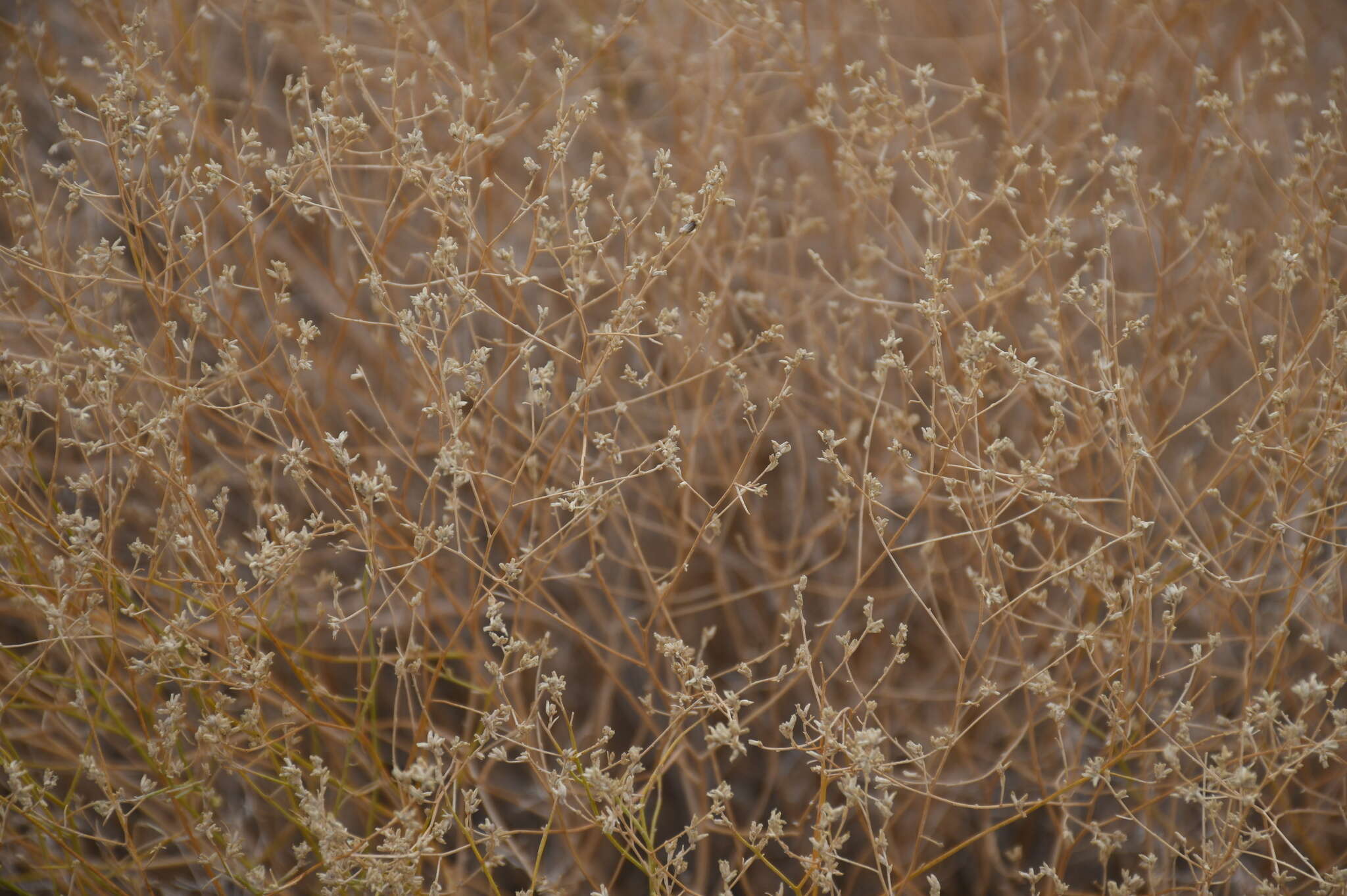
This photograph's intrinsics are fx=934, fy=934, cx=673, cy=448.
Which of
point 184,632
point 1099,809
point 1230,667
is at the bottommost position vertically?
point 1099,809

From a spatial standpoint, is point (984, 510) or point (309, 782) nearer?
point (984, 510)

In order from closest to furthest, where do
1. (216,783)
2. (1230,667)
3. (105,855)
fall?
(105,855) < (216,783) < (1230,667)

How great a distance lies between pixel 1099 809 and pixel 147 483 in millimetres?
2284

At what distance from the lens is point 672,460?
3.87 ft

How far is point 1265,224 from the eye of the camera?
2.28 metres

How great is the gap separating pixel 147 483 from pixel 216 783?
0.70m

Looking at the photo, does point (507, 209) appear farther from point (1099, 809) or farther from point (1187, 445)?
point (1099, 809)

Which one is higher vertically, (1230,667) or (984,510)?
(984,510)

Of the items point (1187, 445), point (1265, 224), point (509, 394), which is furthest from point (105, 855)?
point (1265, 224)

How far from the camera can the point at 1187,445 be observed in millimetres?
2369

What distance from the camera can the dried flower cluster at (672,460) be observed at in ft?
4.05

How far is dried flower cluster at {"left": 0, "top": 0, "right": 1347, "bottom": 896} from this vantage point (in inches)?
48.6

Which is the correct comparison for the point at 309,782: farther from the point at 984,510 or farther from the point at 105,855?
the point at 984,510

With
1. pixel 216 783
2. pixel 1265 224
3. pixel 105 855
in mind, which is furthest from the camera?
pixel 1265 224
